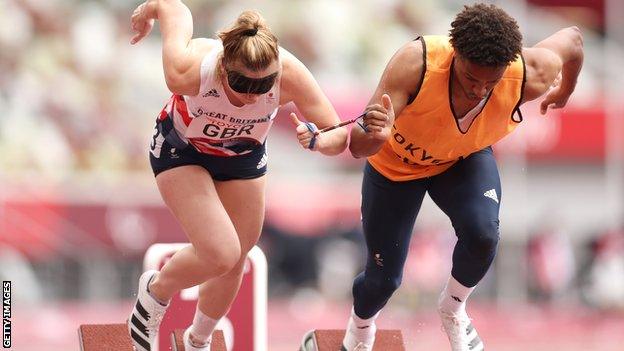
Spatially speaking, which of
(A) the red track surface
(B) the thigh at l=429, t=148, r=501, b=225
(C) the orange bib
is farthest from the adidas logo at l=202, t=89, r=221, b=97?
(A) the red track surface

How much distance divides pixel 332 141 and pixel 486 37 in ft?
2.91

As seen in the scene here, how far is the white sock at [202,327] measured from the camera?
7750 mm

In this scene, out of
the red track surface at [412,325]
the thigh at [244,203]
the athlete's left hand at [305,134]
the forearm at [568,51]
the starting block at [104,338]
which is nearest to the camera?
the athlete's left hand at [305,134]

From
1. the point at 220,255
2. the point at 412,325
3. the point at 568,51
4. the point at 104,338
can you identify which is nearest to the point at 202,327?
the point at 104,338

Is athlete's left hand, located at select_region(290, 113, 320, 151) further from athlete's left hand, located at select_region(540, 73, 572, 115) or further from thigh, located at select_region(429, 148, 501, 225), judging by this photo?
athlete's left hand, located at select_region(540, 73, 572, 115)

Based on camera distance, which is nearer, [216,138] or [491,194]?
[216,138]

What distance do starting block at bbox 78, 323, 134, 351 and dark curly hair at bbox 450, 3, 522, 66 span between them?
2.66 m

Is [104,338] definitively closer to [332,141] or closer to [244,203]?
[244,203]

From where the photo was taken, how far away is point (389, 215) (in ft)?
24.8

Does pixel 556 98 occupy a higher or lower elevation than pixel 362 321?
higher

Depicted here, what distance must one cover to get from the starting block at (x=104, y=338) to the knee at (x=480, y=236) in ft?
6.86

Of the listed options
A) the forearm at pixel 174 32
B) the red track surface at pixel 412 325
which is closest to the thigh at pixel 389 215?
the forearm at pixel 174 32

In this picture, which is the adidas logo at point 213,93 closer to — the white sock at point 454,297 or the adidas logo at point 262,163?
the adidas logo at point 262,163

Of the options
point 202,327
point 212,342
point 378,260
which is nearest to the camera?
point 378,260
